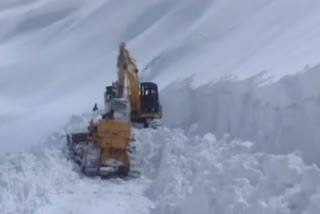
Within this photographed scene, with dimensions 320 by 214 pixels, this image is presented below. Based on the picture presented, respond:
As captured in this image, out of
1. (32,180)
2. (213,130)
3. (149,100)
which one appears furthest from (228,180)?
(149,100)

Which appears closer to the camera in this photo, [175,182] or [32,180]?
[175,182]

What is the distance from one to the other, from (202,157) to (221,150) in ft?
1.07

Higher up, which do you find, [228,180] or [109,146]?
[109,146]

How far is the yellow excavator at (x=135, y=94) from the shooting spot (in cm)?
1753

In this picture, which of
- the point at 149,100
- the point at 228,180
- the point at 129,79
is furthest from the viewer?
the point at 149,100

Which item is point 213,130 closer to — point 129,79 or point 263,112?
point 263,112

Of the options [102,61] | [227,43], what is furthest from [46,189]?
[102,61]

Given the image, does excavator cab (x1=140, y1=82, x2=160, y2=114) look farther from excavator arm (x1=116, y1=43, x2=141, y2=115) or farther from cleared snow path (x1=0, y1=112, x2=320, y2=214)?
cleared snow path (x1=0, y1=112, x2=320, y2=214)

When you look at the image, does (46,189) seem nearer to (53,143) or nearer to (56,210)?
(56,210)

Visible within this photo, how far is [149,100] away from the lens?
17.8 meters

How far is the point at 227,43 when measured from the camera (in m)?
24.0

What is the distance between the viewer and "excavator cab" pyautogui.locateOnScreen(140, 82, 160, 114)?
17703 mm

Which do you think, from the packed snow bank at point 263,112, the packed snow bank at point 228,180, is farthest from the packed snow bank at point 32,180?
the packed snow bank at point 263,112

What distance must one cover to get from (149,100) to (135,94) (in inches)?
13.7
